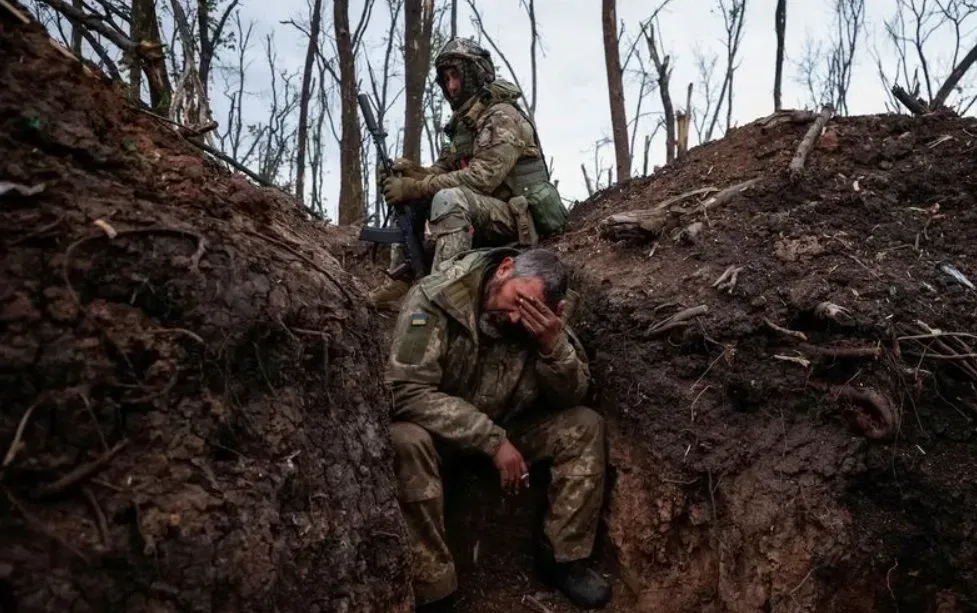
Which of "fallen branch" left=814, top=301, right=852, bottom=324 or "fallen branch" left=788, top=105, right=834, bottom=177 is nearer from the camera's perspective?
"fallen branch" left=814, top=301, right=852, bottom=324

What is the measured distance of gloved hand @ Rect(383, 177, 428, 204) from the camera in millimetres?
5387

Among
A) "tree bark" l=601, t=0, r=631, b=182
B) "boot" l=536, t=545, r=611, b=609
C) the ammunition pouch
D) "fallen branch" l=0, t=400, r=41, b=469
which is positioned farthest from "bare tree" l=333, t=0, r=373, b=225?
"fallen branch" l=0, t=400, r=41, b=469

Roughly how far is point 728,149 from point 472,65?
2141 millimetres

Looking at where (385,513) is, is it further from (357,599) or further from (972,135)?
(972,135)

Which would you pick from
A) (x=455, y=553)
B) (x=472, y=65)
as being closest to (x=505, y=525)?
(x=455, y=553)

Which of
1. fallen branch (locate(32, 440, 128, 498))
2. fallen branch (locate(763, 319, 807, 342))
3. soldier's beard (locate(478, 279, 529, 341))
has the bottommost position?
fallen branch (locate(32, 440, 128, 498))

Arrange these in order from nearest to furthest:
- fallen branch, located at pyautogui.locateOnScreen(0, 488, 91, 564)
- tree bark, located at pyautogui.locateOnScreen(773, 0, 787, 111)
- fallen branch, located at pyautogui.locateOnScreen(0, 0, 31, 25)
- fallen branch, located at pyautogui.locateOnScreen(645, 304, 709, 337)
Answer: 1. fallen branch, located at pyautogui.locateOnScreen(0, 488, 91, 564)
2. fallen branch, located at pyautogui.locateOnScreen(0, 0, 31, 25)
3. fallen branch, located at pyautogui.locateOnScreen(645, 304, 709, 337)
4. tree bark, located at pyautogui.locateOnScreen(773, 0, 787, 111)

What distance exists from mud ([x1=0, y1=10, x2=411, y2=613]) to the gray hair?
0.94 m

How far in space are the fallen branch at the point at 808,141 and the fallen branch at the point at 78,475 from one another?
4197 millimetres

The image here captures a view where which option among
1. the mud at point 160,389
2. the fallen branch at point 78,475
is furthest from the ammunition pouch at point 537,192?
the fallen branch at point 78,475

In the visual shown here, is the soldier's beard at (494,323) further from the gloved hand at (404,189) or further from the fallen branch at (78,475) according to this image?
the gloved hand at (404,189)

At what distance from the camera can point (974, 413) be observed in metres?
3.04

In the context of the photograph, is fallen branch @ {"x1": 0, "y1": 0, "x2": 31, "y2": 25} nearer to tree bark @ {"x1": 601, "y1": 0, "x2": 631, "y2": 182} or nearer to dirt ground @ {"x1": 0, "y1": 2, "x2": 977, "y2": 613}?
dirt ground @ {"x1": 0, "y1": 2, "x2": 977, "y2": 613}

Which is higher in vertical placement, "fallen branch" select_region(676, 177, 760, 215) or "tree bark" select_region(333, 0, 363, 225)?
"tree bark" select_region(333, 0, 363, 225)
